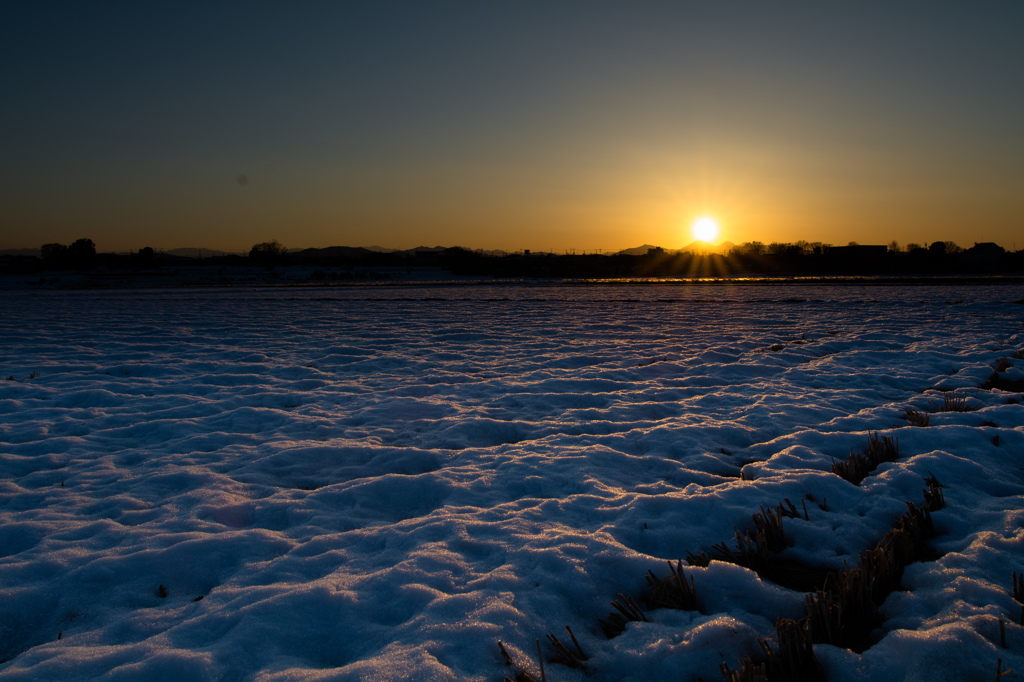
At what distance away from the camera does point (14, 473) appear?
421 cm

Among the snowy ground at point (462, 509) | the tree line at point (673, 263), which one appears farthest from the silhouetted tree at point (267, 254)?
the snowy ground at point (462, 509)

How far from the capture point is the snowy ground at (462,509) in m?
2.21

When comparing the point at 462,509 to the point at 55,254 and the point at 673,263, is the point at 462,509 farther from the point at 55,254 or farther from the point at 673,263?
the point at 55,254

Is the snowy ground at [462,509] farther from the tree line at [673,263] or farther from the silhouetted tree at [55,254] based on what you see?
the silhouetted tree at [55,254]

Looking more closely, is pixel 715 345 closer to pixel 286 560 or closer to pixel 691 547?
pixel 691 547

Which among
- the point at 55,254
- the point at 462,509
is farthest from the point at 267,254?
the point at 462,509

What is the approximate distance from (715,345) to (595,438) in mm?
6149

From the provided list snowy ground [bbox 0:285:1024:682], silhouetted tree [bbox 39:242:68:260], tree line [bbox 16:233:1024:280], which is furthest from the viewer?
silhouetted tree [bbox 39:242:68:260]

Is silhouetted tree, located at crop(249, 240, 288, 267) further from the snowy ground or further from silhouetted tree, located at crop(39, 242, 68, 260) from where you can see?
the snowy ground

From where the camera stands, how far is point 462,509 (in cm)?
359

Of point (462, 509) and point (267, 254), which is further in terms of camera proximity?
point (267, 254)

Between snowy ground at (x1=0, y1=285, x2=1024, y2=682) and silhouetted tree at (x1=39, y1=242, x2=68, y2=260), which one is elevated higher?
silhouetted tree at (x1=39, y1=242, x2=68, y2=260)

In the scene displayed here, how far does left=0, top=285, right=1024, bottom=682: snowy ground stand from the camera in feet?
7.25

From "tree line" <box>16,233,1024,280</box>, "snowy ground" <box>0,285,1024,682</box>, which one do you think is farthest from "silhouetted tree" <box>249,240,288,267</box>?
"snowy ground" <box>0,285,1024,682</box>
